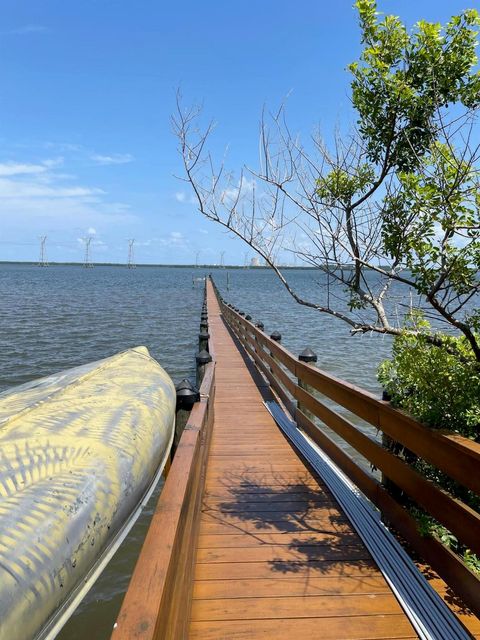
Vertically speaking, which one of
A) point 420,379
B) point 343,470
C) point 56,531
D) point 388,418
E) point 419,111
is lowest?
point 343,470

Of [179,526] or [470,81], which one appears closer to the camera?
[179,526]

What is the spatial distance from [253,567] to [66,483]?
1240 mm

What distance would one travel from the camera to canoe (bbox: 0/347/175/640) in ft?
6.63

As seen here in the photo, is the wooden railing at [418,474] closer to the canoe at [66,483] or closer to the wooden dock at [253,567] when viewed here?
the wooden dock at [253,567]

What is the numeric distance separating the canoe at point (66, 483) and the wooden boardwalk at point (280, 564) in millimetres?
617

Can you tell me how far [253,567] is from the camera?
9.55 ft

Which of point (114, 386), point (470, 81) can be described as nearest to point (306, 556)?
point (114, 386)

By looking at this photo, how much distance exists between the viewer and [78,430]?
3318 millimetres

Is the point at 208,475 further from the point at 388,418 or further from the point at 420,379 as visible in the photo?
the point at 420,379

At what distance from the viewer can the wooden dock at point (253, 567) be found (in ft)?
5.50

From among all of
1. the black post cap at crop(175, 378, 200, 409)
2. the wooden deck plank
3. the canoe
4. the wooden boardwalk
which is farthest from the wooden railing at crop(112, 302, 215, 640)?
the black post cap at crop(175, 378, 200, 409)

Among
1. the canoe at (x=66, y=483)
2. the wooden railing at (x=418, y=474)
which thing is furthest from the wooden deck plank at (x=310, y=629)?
the canoe at (x=66, y=483)

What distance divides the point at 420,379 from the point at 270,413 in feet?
14.6

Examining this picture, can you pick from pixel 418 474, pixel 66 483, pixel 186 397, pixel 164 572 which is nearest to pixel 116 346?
pixel 186 397
